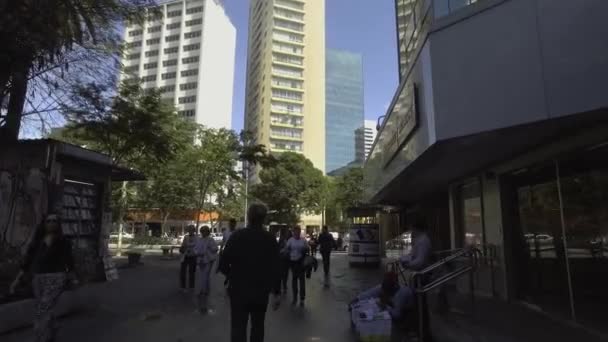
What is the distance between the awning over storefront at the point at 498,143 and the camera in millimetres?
6020

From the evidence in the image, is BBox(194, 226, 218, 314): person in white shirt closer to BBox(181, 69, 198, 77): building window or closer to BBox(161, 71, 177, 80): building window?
BBox(181, 69, 198, 77): building window

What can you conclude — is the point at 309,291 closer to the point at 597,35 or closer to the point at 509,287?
the point at 509,287

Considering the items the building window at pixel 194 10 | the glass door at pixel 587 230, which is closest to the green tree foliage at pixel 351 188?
the glass door at pixel 587 230

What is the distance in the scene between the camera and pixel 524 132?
6.46 metres

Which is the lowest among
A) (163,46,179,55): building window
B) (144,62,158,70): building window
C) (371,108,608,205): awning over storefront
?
(371,108,608,205): awning over storefront

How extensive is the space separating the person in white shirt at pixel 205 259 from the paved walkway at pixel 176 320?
0.28 metres

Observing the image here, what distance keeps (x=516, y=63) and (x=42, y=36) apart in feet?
26.7

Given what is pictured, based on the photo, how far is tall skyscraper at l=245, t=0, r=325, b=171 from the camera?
253 feet

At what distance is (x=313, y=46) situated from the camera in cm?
8300

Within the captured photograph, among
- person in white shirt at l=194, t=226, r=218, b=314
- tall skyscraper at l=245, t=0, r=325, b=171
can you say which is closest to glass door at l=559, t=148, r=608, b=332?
person in white shirt at l=194, t=226, r=218, b=314

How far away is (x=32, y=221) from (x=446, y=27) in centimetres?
1027

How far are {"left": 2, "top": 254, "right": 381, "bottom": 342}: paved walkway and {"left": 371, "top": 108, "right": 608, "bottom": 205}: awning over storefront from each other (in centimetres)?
349

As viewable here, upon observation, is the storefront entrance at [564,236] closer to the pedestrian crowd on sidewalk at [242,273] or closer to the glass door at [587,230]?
the glass door at [587,230]

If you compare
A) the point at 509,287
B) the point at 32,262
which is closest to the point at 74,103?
the point at 32,262
